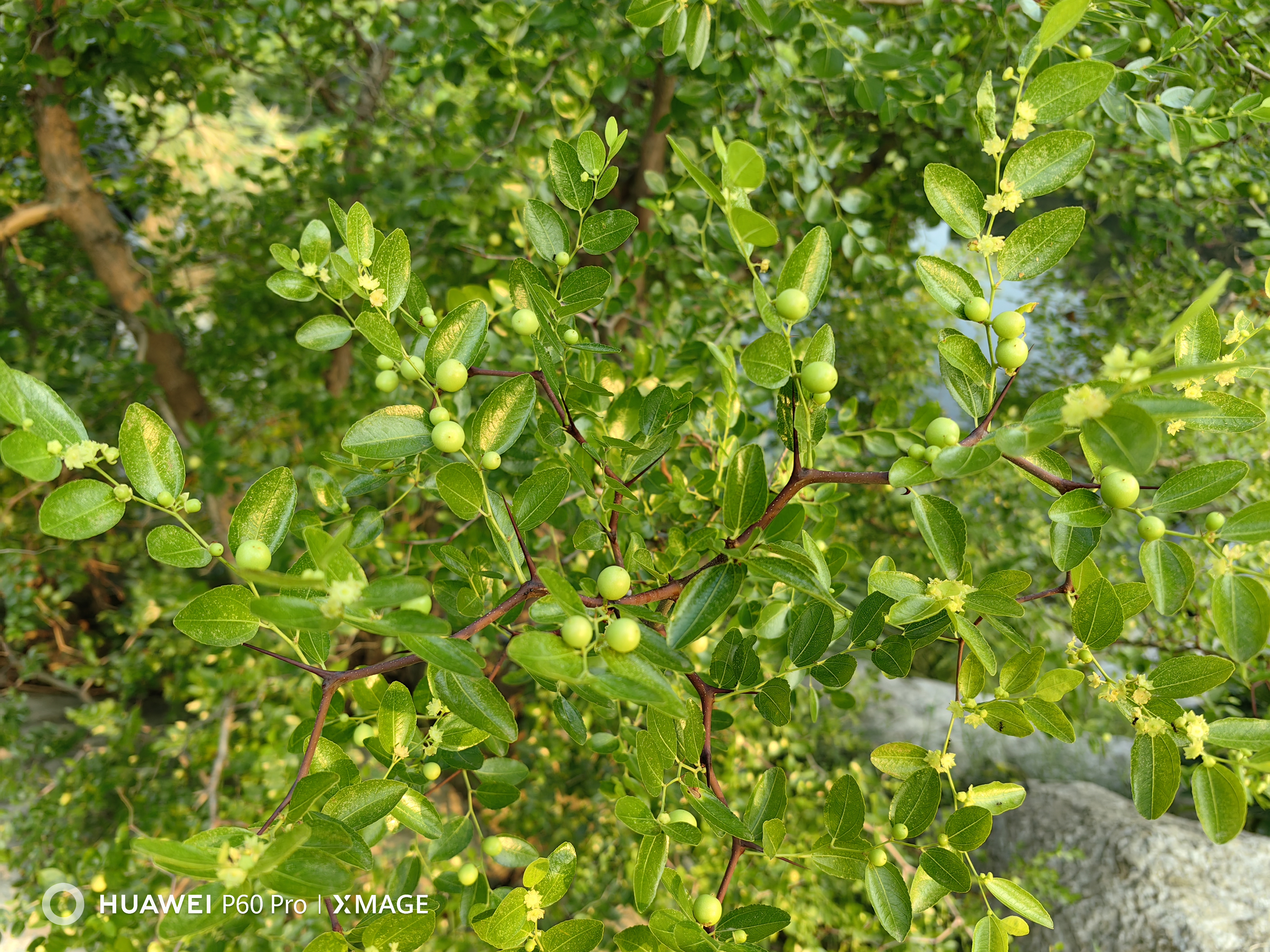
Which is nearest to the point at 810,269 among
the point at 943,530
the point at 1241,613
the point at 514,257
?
the point at 943,530

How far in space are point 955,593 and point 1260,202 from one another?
4.33 feet

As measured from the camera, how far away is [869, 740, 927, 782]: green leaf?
1.50ft

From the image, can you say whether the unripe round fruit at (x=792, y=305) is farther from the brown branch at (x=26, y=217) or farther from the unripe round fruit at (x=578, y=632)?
the brown branch at (x=26, y=217)

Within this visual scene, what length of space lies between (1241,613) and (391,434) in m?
0.43

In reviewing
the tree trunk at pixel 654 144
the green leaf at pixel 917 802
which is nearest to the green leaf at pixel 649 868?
the green leaf at pixel 917 802

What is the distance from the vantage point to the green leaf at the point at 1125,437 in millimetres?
252

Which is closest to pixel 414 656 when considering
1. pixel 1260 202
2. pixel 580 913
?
pixel 580 913

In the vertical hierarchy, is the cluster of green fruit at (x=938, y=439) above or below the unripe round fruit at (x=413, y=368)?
above

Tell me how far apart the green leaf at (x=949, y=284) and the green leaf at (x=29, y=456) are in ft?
1.45

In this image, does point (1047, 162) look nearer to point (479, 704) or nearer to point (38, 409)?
point (479, 704)

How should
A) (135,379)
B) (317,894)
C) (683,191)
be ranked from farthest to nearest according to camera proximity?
(135,379) → (683,191) → (317,894)

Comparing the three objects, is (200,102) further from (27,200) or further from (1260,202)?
(1260,202)

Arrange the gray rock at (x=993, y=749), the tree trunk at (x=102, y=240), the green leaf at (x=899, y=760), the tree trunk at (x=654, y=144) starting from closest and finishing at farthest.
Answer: the green leaf at (x=899, y=760)
the tree trunk at (x=654, y=144)
the tree trunk at (x=102, y=240)
the gray rock at (x=993, y=749)

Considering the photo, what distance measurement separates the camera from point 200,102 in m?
1.49
